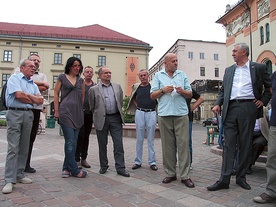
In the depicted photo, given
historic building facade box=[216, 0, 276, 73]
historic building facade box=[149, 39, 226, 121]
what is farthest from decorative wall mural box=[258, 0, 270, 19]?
historic building facade box=[149, 39, 226, 121]

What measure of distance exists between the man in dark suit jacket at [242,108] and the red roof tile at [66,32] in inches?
1464

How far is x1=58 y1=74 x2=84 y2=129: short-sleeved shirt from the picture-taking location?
404cm

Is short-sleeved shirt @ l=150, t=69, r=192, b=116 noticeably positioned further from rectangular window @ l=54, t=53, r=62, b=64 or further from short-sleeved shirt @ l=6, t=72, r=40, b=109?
rectangular window @ l=54, t=53, r=62, b=64

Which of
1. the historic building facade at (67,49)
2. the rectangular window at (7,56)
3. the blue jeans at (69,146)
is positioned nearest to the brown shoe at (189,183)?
the blue jeans at (69,146)

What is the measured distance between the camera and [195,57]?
5791 centimetres

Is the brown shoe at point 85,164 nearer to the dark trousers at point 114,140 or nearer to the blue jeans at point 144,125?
the dark trousers at point 114,140

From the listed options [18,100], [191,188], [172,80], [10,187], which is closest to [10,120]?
[18,100]

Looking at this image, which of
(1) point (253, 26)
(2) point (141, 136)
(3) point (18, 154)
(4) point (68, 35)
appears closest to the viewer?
(3) point (18, 154)

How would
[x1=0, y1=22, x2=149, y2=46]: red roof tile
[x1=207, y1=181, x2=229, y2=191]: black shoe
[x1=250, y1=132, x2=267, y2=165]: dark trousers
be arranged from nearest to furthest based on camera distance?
1. [x1=207, y1=181, x2=229, y2=191]: black shoe
2. [x1=250, y1=132, x2=267, y2=165]: dark trousers
3. [x1=0, y1=22, x2=149, y2=46]: red roof tile

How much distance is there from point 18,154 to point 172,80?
103 inches

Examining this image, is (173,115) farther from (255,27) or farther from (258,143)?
(255,27)

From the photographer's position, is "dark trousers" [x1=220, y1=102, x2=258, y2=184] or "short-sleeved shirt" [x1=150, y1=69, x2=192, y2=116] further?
"short-sleeved shirt" [x1=150, y1=69, x2=192, y2=116]

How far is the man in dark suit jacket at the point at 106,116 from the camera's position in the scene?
4445 millimetres

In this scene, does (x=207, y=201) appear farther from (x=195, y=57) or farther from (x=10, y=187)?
(x=195, y=57)
